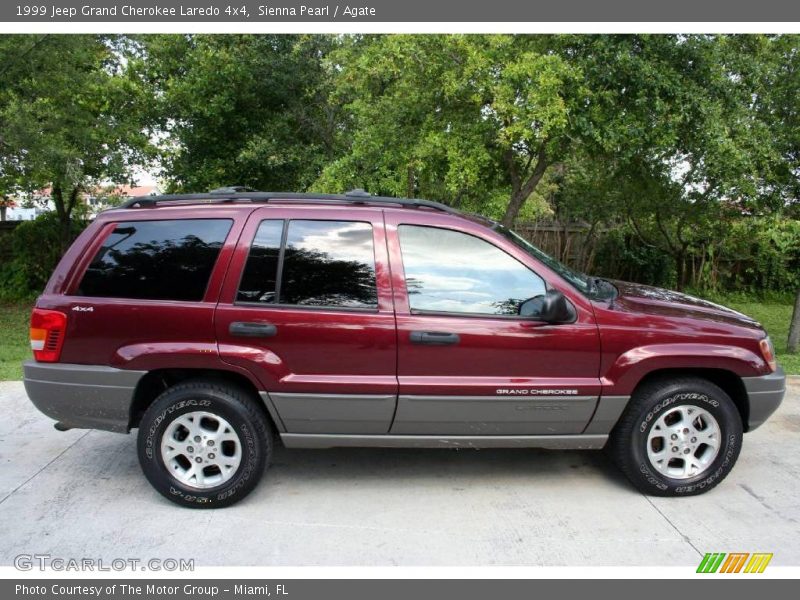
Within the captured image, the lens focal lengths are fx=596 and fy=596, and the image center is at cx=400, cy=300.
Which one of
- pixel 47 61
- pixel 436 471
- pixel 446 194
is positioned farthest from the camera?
pixel 446 194

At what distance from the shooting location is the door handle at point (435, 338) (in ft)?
11.6

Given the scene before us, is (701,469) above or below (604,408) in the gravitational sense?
below

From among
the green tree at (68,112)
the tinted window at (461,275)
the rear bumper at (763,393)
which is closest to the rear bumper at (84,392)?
the tinted window at (461,275)

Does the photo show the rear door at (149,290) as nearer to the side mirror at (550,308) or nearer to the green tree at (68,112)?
the side mirror at (550,308)

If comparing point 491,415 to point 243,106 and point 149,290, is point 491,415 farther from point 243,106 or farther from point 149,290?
point 243,106

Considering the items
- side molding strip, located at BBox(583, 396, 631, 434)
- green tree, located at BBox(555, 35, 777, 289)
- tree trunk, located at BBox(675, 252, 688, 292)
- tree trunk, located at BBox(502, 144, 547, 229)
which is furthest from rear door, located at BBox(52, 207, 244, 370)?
tree trunk, located at BBox(675, 252, 688, 292)

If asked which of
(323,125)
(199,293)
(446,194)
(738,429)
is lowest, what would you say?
(738,429)

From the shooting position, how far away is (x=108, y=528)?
3.41 meters

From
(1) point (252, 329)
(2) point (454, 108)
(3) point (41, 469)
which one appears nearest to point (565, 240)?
(2) point (454, 108)

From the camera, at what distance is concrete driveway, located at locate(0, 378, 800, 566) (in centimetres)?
320

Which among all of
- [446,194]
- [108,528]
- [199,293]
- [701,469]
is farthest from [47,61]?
[701,469]

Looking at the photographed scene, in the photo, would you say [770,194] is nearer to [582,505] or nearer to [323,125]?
[582,505]

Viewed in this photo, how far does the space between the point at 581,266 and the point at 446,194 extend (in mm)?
5300

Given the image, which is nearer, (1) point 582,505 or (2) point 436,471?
(1) point 582,505
